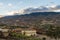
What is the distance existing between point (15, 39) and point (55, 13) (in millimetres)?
91372

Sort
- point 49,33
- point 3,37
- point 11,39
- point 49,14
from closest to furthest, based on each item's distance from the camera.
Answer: point 11,39, point 3,37, point 49,33, point 49,14

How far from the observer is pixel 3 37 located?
46.8 metres

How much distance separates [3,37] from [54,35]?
1243 cm

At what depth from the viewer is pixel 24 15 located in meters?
137

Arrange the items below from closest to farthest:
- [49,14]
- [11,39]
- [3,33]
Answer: [11,39] < [3,33] < [49,14]

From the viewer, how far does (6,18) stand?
461ft

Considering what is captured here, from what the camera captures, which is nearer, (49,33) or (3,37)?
(3,37)

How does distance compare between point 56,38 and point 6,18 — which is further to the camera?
point 6,18

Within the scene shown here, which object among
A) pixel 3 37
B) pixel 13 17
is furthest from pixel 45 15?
pixel 3 37

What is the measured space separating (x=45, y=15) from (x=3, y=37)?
91.5m

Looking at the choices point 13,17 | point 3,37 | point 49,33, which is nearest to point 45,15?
point 13,17

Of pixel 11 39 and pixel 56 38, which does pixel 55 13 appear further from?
pixel 11 39

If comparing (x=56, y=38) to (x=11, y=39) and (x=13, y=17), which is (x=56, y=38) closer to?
(x=11, y=39)

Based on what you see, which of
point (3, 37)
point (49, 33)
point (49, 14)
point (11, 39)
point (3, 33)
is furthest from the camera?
point (49, 14)
